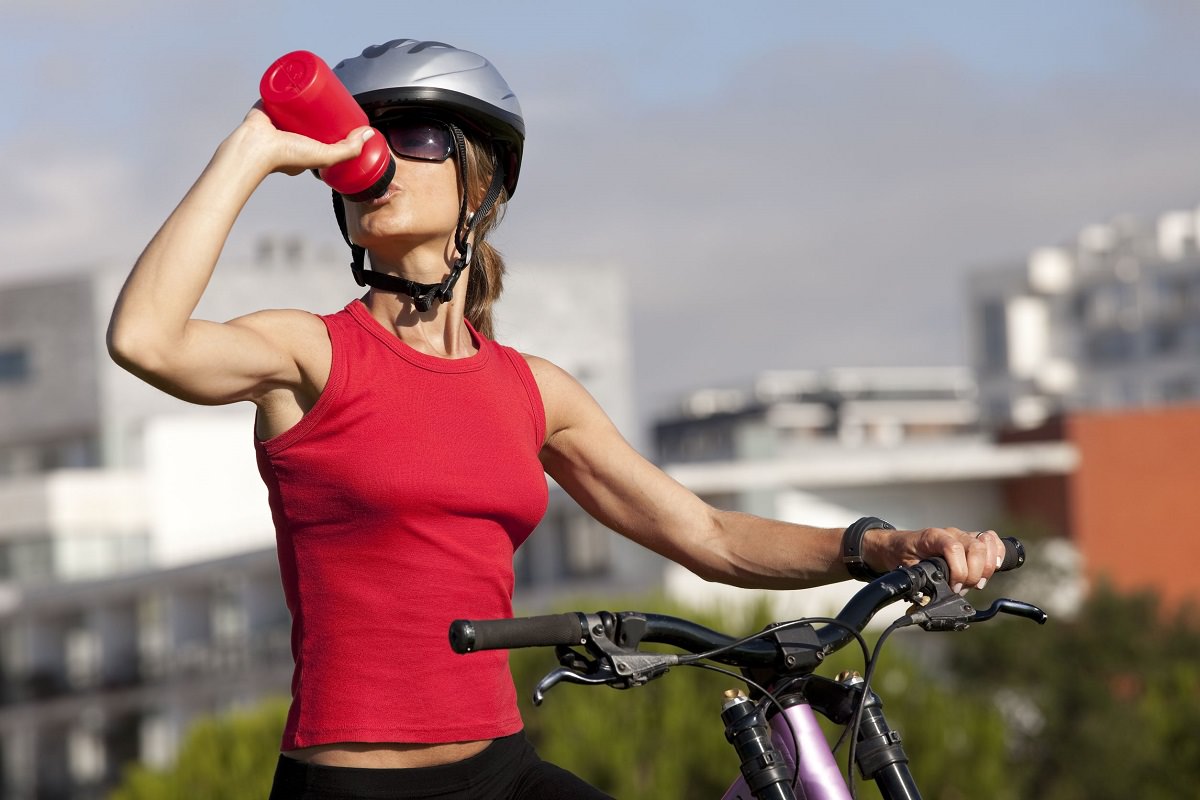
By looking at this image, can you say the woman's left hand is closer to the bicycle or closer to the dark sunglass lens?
the bicycle

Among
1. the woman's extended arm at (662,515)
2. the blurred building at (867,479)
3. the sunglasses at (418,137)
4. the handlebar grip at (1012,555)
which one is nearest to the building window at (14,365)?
the blurred building at (867,479)

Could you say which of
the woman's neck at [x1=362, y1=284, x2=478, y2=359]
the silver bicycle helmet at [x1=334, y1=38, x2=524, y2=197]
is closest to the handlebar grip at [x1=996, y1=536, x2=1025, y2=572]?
the woman's neck at [x1=362, y1=284, x2=478, y2=359]

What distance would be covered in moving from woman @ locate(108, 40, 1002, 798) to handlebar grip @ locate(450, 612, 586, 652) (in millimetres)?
563

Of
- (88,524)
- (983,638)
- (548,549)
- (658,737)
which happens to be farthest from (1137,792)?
(88,524)

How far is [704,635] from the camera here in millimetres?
2986

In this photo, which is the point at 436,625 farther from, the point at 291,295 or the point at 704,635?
the point at 291,295

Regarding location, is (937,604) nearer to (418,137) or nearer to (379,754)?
(379,754)

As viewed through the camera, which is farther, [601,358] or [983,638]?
[601,358]

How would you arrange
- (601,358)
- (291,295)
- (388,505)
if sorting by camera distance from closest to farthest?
(388,505)
(291,295)
(601,358)

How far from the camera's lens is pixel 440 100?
3.66 metres

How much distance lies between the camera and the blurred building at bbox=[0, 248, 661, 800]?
5794cm

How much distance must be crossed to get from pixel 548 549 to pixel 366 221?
45205 mm

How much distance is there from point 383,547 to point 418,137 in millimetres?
862

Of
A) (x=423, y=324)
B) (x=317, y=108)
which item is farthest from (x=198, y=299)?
(x=423, y=324)
